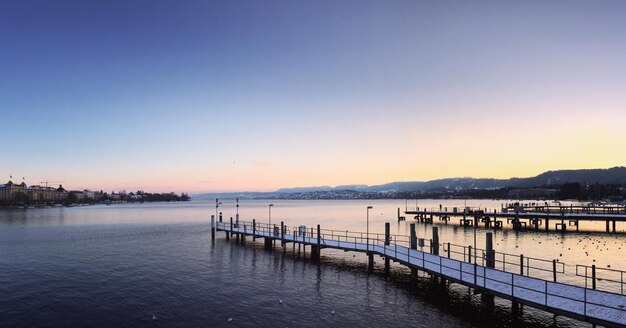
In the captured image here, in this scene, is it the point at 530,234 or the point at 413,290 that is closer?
the point at 413,290

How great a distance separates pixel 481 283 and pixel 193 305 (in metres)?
20.8

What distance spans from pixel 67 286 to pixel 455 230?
71.7m

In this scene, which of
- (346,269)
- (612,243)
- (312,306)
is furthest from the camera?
(612,243)

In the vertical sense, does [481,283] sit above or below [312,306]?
above

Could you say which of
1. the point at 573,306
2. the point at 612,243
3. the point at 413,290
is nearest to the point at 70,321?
the point at 413,290

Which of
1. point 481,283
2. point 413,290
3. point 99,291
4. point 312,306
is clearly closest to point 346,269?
point 413,290

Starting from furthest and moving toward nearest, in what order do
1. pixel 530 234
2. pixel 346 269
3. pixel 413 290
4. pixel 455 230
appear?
pixel 455 230, pixel 530 234, pixel 346 269, pixel 413 290

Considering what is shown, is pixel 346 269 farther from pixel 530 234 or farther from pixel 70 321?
pixel 530 234

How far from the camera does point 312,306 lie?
30.9 metres

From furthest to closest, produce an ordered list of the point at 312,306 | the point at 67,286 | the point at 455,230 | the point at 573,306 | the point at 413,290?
the point at 455,230 < the point at 67,286 < the point at 413,290 < the point at 312,306 < the point at 573,306

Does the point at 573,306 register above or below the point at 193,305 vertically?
A: above

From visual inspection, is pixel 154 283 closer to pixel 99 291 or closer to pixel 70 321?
pixel 99 291

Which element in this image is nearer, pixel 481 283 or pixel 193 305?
pixel 481 283

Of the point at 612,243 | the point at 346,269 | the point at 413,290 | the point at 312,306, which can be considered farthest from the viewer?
the point at 612,243
